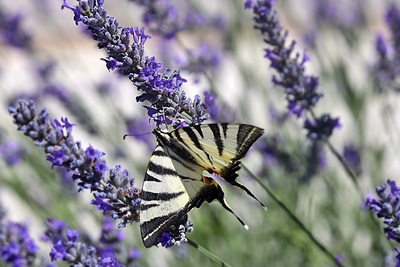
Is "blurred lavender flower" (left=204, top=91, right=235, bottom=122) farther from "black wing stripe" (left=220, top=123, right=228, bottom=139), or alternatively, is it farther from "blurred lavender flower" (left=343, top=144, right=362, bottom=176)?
"black wing stripe" (left=220, top=123, right=228, bottom=139)

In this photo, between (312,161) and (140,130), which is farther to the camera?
(140,130)

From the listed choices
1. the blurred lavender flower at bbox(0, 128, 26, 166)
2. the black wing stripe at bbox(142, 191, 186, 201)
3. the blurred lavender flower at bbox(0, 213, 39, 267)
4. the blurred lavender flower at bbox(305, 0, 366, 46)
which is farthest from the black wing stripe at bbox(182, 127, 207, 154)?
the blurred lavender flower at bbox(305, 0, 366, 46)

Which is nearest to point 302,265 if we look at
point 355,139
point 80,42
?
point 355,139

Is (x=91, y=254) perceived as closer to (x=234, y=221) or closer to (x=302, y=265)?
(x=302, y=265)

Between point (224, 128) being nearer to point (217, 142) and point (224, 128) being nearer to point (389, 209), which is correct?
point (217, 142)

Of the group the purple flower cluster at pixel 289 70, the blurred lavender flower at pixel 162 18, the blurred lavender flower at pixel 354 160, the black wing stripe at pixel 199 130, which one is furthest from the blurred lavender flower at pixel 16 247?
the blurred lavender flower at pixel 354 160

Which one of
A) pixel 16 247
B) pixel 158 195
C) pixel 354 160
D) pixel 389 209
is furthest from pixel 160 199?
pixel 354 160
